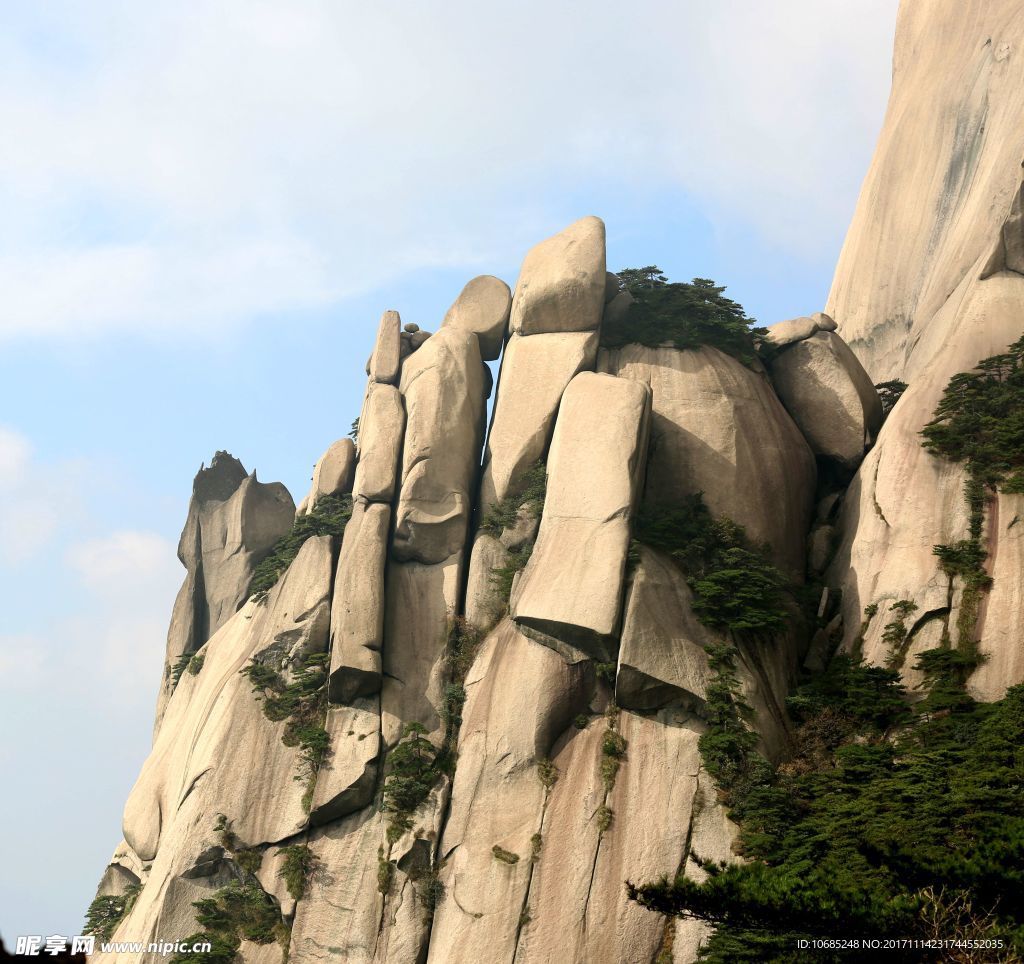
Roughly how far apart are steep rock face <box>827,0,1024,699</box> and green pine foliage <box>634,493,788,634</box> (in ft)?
8.02

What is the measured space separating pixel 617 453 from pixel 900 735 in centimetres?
907

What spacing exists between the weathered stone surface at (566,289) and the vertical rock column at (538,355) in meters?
0.03

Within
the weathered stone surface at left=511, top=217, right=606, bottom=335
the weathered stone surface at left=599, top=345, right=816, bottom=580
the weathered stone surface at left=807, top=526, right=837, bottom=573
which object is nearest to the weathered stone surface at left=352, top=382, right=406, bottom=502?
the weathered stone surface at left=511, top=217, right=606, bottom=335

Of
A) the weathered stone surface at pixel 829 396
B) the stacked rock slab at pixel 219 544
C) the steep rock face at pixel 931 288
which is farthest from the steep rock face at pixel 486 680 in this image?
the stacked rock slab at pixel 219 544

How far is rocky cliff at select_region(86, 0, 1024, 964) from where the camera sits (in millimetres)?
27500

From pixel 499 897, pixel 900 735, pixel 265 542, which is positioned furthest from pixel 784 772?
pixel 265 542

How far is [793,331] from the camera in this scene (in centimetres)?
3675

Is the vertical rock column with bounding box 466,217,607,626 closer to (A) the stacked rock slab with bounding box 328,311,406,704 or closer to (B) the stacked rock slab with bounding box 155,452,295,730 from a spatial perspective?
(A) the stacked rock slab with bounding box 328,311,406,704

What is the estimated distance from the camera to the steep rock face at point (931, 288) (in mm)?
29312

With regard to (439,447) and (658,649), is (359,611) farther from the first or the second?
(658,649)

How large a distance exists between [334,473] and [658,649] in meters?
11.8

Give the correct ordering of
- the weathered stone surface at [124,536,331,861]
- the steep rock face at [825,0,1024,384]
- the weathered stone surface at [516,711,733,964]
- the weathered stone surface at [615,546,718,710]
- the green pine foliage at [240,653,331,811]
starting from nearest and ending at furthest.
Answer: the weathered stone surface at [516,711,733,964]
the weathered stone surface at [615,546,718,710]
the green pine foliage at [240,653,331,811]
the weathered stone surface at [124,536,331,861]
the steep rock face at [825,0,1024,384]

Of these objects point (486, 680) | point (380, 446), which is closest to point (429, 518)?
point (380, 446)

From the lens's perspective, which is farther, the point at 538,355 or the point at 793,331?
the point at 793,331
